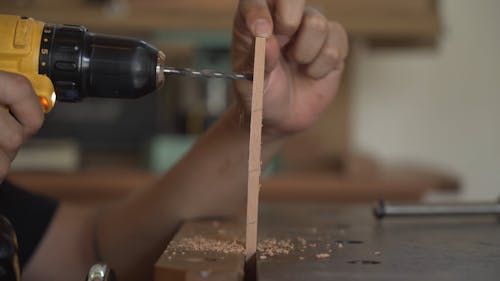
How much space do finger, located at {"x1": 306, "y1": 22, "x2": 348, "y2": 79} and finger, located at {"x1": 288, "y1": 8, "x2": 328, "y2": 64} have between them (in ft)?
0.04

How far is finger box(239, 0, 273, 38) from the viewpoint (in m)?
0.64

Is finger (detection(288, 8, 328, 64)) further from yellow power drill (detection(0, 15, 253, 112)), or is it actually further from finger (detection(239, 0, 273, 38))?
yellow power drill (detection(0, 15, 253, 112))

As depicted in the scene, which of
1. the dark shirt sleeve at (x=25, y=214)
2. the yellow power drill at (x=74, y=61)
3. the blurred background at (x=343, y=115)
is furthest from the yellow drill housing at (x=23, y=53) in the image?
the blurred background at (x=343, y=115)

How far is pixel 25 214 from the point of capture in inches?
34.6

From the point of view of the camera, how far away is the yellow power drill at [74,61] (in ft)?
2.00

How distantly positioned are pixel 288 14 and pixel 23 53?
29 cm

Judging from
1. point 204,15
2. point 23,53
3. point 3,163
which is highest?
point 204,15

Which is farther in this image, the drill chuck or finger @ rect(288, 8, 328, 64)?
finger @ rect(288, 8, 328, 64)

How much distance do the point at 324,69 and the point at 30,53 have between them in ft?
1.19

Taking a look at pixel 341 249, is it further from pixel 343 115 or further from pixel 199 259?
pixel 343 115

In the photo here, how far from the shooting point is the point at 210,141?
871mm

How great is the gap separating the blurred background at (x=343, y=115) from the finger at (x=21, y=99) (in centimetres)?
118

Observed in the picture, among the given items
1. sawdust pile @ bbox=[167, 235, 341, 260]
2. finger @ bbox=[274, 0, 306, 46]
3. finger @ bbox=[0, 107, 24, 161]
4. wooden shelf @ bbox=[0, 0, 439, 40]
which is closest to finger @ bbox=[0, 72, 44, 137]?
finger @ bbox=[0, 107, 24, 161]

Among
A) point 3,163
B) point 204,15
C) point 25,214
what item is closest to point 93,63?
point 3,163
